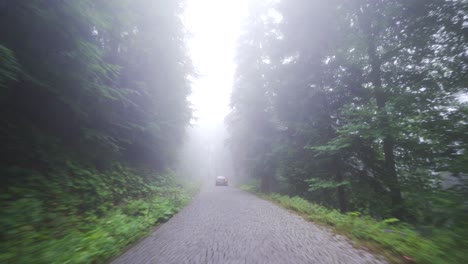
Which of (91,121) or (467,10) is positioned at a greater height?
(467,10)

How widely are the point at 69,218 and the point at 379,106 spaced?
30.1ft

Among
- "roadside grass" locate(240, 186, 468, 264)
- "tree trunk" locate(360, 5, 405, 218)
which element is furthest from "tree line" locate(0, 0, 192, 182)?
"tree trunk" locate(360, 5, 405, 218)

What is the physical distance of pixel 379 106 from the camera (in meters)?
6.97

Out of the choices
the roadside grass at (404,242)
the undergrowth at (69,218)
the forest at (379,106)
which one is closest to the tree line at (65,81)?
the undergrowth at (69,218)

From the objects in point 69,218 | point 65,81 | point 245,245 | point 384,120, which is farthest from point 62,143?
point 384,120

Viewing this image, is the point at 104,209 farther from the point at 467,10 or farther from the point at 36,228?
the point at 467,10

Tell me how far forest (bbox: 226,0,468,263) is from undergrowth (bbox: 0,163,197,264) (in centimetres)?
535

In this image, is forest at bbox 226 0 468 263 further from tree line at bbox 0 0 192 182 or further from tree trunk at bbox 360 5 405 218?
tree line at bbox 0 0 192 182

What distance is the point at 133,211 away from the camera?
19.2 feet

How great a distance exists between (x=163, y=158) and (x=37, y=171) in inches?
355

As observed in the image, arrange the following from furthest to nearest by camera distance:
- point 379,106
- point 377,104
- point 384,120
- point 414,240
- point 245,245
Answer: point 377,104
point 379,106
point 384,120
point 245,245
point 414,240

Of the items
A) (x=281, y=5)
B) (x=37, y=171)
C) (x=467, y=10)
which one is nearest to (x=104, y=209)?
(x=37, y=171)

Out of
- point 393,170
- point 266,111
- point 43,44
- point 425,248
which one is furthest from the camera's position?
point 266,111

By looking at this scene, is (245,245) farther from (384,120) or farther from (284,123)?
(284,123)
